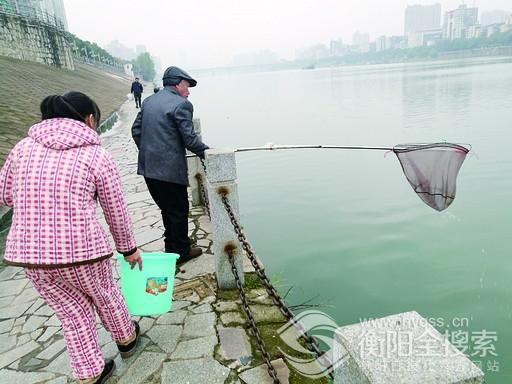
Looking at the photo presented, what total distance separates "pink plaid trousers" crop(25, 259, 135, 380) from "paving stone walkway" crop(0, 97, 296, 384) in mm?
428

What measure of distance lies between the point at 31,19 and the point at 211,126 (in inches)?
903

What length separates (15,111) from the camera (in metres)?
14.2

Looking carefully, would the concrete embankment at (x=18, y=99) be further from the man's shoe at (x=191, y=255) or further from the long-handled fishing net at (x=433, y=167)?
the long-handled fishing net at (x=433, y=167)

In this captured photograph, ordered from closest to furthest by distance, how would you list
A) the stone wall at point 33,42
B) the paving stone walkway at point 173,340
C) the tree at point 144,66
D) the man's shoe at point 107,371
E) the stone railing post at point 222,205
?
the man's shoe at point 107,371, the paving stone walkway at point 173,340, the stone railing post at point 222,205, the stone wall at point 33,42, the tree at point 144,66

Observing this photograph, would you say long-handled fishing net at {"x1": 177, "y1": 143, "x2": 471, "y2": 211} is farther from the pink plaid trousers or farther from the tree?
the tree

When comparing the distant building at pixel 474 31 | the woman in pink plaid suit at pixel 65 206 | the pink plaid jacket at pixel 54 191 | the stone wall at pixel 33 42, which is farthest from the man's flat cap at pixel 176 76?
the distant building at pixel 474 31

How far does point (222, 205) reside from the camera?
3.51 metres

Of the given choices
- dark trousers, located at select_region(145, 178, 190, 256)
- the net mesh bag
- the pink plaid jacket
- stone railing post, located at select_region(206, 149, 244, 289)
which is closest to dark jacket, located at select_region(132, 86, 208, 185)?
dark trousers, located at select_region(145, 178, 190, 256)

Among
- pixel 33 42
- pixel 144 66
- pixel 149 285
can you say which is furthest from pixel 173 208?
pixel 144 66

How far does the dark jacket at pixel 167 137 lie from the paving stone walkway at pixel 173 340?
50.1 inches

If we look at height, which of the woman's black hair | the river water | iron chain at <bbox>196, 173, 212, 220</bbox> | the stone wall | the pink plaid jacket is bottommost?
the river water

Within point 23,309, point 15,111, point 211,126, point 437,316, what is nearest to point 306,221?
point 437,316

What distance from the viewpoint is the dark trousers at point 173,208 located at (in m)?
4.04

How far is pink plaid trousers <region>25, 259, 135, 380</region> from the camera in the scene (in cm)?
228
